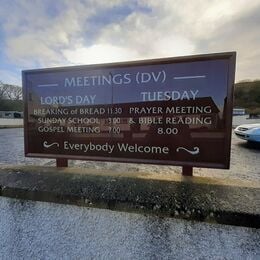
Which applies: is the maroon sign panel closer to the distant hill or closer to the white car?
the white car

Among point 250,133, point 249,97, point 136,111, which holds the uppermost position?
point 249,97

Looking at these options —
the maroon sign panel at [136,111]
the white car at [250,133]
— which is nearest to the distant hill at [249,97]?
the white car at [250,133]

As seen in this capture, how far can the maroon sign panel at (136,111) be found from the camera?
1705 millimetres

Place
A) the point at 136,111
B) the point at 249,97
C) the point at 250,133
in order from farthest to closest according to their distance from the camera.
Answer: the point at 249,97 < the point at 250,133 < the point at 136,111

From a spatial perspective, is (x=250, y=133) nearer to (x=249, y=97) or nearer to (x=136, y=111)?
(x=136, y=111)

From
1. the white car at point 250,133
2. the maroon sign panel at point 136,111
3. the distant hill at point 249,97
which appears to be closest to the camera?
the maroon sign panel at point 136,111

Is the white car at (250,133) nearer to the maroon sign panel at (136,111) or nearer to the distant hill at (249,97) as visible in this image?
the maroon sign panel at (136,111)

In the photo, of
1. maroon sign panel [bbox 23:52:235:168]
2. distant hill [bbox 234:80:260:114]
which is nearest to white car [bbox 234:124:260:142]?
maroon sign panel [bbox 23:52:235:168]

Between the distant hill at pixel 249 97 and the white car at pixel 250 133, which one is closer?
the white car at pixel 250 133

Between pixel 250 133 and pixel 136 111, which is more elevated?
pixel 136 111

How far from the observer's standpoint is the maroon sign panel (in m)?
1.71

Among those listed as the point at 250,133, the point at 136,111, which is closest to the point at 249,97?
the point at 250,133

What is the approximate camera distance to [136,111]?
6.15 feet

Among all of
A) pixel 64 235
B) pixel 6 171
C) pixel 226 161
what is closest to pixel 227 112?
pixel 226 161
